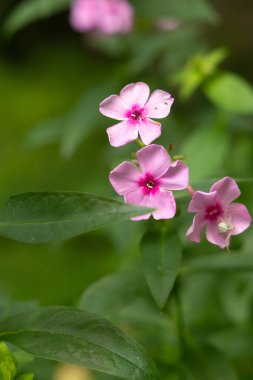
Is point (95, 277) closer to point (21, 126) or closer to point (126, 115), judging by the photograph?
point (21, 126)

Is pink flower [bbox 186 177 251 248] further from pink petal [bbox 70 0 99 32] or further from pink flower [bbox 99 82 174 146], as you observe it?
pink petal [bbox 70 0 99 32]

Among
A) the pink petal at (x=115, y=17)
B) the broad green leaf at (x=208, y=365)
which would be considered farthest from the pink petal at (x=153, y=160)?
the pink petal at (x=115, y=17)

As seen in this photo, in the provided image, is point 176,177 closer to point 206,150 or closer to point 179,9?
point 206,150

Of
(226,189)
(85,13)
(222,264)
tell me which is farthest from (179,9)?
(226,189)

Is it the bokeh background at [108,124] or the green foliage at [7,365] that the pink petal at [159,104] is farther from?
the green foliage at [7,365]

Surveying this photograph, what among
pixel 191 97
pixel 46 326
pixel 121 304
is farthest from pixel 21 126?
pixel 46 326
